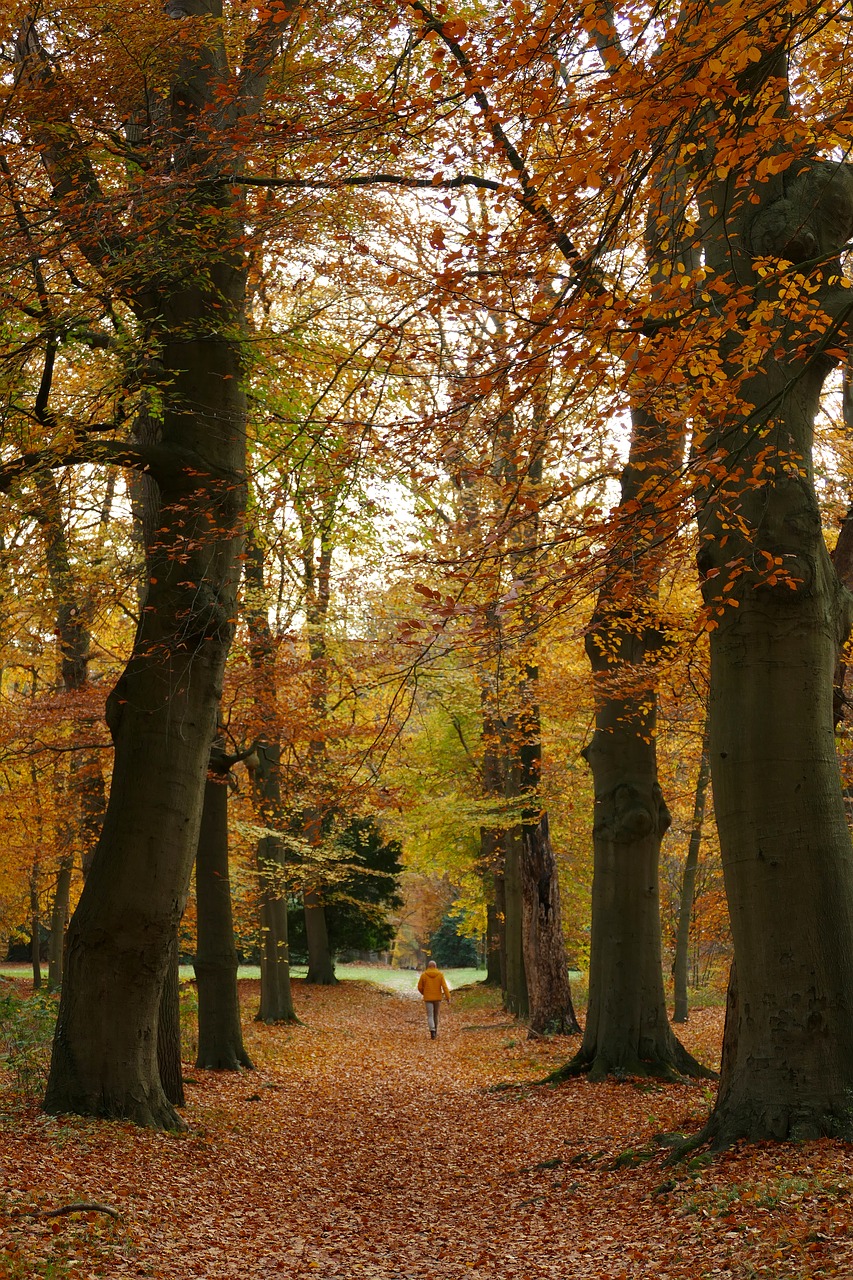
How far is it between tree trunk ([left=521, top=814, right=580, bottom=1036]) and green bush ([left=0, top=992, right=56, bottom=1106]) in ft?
24.1

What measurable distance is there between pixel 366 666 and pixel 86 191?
734cm

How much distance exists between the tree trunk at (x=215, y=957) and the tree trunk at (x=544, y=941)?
18.0ft

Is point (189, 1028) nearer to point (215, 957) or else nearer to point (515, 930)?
point (215, 957)

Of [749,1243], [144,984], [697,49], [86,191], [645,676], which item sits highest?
[86,191]

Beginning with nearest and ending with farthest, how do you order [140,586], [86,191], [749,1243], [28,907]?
1. [749,1243]
2. [86,191]
3. [140,586]
4. [28,907]

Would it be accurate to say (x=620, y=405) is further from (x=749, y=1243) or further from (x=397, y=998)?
(x=397, y=998)

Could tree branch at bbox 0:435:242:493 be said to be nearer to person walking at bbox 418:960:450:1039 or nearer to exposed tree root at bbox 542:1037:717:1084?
exposed tree root at bbox 542:1037:717:1084

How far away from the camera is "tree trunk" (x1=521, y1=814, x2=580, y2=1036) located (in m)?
16.3

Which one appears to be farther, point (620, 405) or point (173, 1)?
point (173, 1)

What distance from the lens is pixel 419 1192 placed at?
775 centimetres

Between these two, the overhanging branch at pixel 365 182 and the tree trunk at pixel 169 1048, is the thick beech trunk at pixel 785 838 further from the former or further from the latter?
the tree trunk at pixel 169 1048

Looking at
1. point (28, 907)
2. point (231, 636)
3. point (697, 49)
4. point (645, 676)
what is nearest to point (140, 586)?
point (231, 636)

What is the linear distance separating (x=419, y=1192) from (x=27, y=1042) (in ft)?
15.5

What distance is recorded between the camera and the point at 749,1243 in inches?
189
